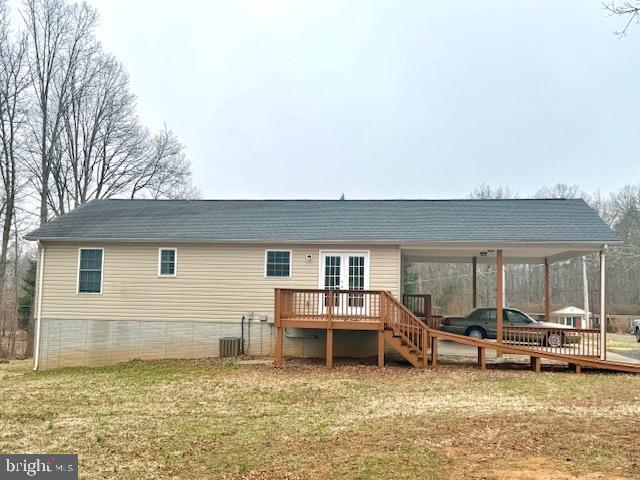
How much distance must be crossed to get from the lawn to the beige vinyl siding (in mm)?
2931

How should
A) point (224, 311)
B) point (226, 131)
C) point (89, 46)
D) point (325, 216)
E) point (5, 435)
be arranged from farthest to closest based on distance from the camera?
point (226, 131)
point (89, 46)
point (325, 216)
point (224, 311)
point (5, 435)

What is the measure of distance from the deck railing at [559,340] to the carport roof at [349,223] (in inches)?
89.1

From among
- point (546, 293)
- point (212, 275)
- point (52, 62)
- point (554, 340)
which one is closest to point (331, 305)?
point (212, 275)

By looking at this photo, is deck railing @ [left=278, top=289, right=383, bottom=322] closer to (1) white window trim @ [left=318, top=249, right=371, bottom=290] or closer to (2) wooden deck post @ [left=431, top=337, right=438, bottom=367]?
(1) white window trim @ [left=318, top=249, right=371, bottom=290]

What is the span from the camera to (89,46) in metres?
25.7

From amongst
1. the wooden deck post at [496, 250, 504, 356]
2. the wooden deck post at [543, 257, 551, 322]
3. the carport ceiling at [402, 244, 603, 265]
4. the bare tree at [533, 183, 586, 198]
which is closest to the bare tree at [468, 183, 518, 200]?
the bare tree at [533, 183, 586, 198]

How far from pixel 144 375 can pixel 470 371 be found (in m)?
7.90

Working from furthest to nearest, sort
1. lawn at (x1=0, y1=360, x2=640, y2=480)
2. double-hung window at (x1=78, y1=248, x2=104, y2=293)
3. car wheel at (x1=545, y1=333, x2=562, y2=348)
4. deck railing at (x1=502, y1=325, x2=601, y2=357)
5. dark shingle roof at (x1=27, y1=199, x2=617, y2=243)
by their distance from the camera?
double-hung window at (x1=78, y1=248, x2=104, y2=293), dark shingle roof at (x1=27, y1=199, x2=617, y2=243), car wheel at (x1=545, y1=333, x2=562, y2=348), deck railing at (x1=502, y1=325, x2=601, y2=357), lawn at (x1=0, y1=360, x2=640, y2=480)

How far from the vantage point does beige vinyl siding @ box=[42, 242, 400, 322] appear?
1562 cm

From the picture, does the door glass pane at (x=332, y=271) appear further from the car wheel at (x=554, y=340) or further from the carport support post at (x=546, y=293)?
the carport support post at (x=546, y=293)

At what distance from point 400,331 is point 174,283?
691cm

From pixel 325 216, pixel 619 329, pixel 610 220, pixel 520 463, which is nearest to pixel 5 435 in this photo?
pixel 520 463

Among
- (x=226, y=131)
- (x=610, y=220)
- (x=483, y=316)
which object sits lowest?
(x=483, y=316)

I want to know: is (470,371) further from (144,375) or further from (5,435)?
(5,435)
